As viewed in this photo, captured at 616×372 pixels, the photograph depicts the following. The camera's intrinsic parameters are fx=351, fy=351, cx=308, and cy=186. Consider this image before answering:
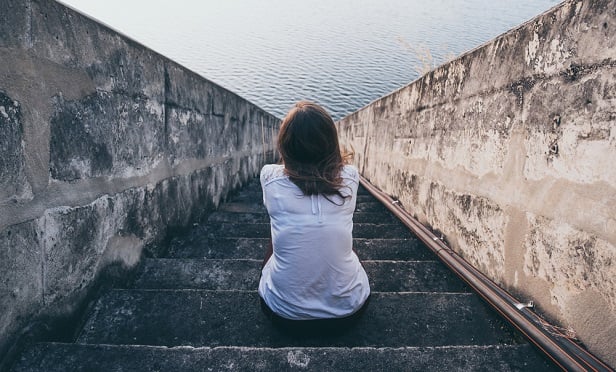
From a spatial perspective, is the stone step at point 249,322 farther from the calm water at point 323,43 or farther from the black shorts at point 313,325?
the calm water at point 323,43

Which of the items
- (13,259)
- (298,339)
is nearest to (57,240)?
(13,259)

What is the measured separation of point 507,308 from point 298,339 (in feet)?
3.43

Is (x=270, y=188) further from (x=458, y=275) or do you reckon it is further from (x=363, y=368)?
(x=458, y=275)

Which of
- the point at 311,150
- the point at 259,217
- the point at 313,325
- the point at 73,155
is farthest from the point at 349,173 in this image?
the point at 259,217

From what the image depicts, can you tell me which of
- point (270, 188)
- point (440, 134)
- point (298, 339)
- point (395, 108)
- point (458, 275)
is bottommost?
point (298, 339)

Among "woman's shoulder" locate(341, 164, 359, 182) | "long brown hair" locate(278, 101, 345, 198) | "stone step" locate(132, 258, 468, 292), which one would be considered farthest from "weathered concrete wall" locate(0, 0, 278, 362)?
"woman's shoulder" locate(341, 164, 359, 182)

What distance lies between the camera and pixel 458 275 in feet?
7.37

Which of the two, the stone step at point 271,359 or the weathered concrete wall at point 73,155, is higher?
the weathered concrete wall at point 73,155

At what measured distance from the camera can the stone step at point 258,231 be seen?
10.6 feet

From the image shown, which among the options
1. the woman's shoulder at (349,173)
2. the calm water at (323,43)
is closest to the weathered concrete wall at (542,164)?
the woman's shoulder at (349,173)

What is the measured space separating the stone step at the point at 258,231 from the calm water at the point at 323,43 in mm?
12439

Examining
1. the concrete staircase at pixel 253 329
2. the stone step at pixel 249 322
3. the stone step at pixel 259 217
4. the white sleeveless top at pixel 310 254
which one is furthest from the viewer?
the stone step at pixel 259 217

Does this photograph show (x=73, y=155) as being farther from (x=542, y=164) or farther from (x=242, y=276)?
(x=542, y=164)

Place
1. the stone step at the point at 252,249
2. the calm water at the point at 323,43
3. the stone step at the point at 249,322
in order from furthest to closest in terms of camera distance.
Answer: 1. the calm water at the point at 323,43
2. the stone step at the point at 252,249
3. the stone step at the point at 249,322
